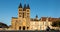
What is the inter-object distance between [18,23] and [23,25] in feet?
10.2

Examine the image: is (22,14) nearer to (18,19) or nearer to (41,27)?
(18,19)

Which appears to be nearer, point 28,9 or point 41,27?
point 41,27

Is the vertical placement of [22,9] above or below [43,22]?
above

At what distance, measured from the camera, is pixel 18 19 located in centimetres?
12250

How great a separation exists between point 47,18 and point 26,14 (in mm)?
13041

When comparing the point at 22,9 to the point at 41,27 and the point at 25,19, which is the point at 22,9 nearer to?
the point at 25,19

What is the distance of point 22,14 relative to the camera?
124938 millimetres

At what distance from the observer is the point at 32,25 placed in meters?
117

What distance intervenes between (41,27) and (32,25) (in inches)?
206

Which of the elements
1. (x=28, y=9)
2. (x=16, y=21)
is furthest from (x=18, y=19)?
(x=28, y=9)

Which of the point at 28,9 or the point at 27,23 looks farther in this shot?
the point at 28,9

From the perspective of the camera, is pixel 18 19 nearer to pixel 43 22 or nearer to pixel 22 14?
pixel 22 14

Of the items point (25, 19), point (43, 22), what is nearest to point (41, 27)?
point (43, 22)

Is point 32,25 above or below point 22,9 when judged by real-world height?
below
